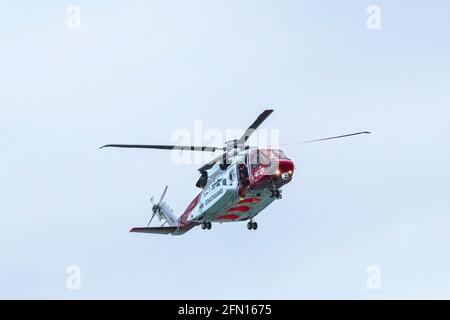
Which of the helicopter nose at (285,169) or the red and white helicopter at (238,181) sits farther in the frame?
the red and white helicopter at (238,181)

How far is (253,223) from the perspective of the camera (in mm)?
82562

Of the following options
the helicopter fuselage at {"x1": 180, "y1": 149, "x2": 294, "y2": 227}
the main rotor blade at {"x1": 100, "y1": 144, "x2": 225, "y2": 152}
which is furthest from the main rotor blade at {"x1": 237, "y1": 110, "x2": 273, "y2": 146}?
the main rotor blade at {"x1": 100, "y1": 144, "x2": 225, "y2": 152}

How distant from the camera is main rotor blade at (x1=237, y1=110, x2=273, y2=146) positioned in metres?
74.1

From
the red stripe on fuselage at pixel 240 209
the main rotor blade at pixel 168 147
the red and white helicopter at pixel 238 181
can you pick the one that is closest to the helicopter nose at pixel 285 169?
the red and white helicopter at pixel 238 181

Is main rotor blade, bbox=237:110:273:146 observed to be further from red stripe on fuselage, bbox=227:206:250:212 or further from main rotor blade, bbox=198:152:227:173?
red stripe on fuselage, bbox=227:206:250:212

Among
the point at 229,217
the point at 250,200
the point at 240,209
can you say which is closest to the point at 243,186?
the point at 250,200

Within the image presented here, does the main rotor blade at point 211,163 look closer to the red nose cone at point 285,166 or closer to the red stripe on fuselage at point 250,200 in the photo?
the red stripe on fuselage at point 250,200

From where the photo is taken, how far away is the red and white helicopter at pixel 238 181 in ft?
251

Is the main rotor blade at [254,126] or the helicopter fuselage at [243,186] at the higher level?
the main rotor blade at [254,126]
